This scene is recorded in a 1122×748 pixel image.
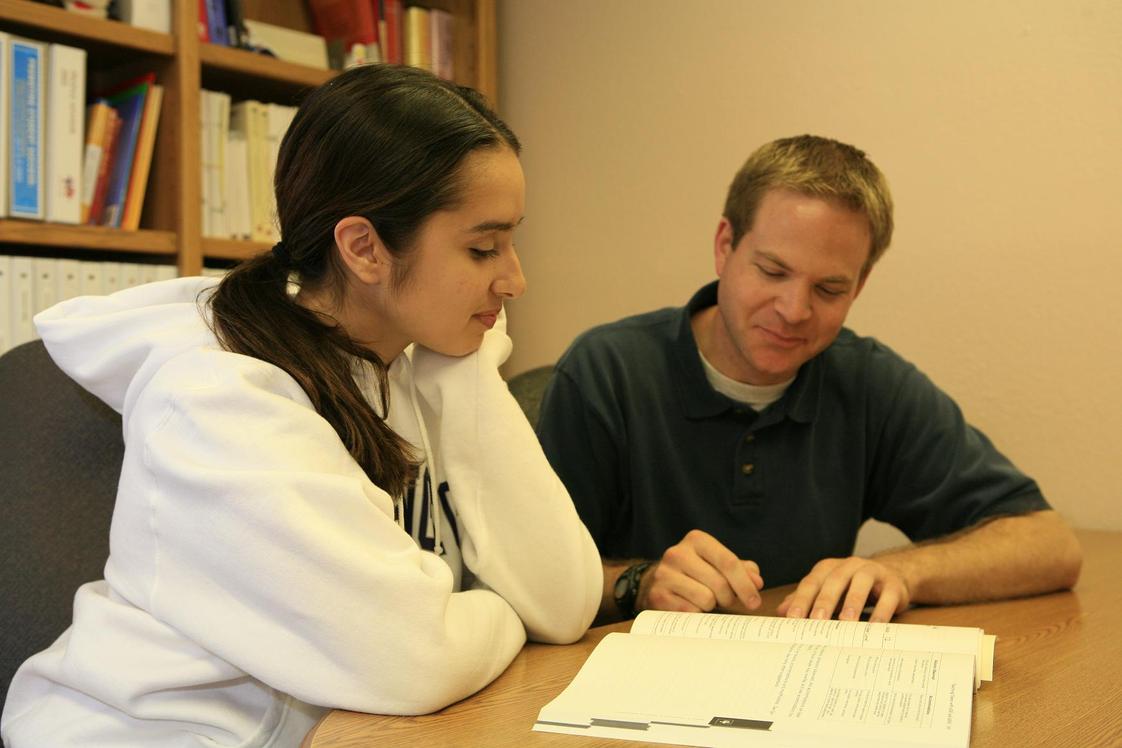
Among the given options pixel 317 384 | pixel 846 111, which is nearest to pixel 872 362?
pixel 846 111

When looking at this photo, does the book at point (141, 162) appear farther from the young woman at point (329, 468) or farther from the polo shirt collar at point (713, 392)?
the polo shirt collar at point (713, 392)

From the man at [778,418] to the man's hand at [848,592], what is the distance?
255mm

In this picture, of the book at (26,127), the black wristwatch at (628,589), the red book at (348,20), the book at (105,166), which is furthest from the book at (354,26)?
the black wristwatch at (628,589)

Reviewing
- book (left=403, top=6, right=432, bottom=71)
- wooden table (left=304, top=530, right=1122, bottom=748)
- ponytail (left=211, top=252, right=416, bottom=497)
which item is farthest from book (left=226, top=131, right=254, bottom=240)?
wooden table (left=304, top=530, right=1122, bottom=748)

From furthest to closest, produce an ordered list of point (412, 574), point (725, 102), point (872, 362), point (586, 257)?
point (586, 257) → point (725, 102) → point (872, 362) → point (412, 574)

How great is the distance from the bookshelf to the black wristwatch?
1.29 m

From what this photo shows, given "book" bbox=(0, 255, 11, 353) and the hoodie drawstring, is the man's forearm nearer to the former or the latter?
the hoodie drawstring

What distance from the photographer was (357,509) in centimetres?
86

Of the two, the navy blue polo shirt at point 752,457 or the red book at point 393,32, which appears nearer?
the navy blue polo shirt at point 752,457

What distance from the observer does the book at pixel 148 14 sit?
6.83ft

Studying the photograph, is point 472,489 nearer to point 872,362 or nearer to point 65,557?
point 65,557

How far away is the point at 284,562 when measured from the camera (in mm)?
828

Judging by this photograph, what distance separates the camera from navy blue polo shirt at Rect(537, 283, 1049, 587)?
1.51m

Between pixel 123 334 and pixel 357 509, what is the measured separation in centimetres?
36
